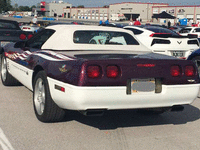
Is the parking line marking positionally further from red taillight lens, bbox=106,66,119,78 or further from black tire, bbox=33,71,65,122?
red taillight lens, bbox=106,66,119,78

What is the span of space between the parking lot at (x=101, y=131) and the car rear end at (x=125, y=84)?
41 centimetres

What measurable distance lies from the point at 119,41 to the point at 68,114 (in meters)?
1.58

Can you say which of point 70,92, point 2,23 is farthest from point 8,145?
point 2,23

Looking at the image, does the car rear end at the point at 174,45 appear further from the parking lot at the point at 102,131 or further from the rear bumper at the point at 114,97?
the rear bumper at the point at 114,97

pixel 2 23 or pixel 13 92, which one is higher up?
pixel 2 23

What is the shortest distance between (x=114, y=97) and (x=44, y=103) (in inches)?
45.5

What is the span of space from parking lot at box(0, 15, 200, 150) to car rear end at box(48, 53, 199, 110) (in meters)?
0.41

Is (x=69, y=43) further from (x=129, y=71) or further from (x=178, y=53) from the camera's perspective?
(x=178, y=53)

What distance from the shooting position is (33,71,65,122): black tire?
4867mm

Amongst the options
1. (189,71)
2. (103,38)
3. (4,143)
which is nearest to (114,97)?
(189,71)

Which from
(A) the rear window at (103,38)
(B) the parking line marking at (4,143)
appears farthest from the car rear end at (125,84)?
(A) the rear window at (103,38)

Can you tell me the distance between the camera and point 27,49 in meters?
6.29

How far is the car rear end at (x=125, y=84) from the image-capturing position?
4273mm

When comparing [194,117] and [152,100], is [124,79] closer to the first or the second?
[152,100]
